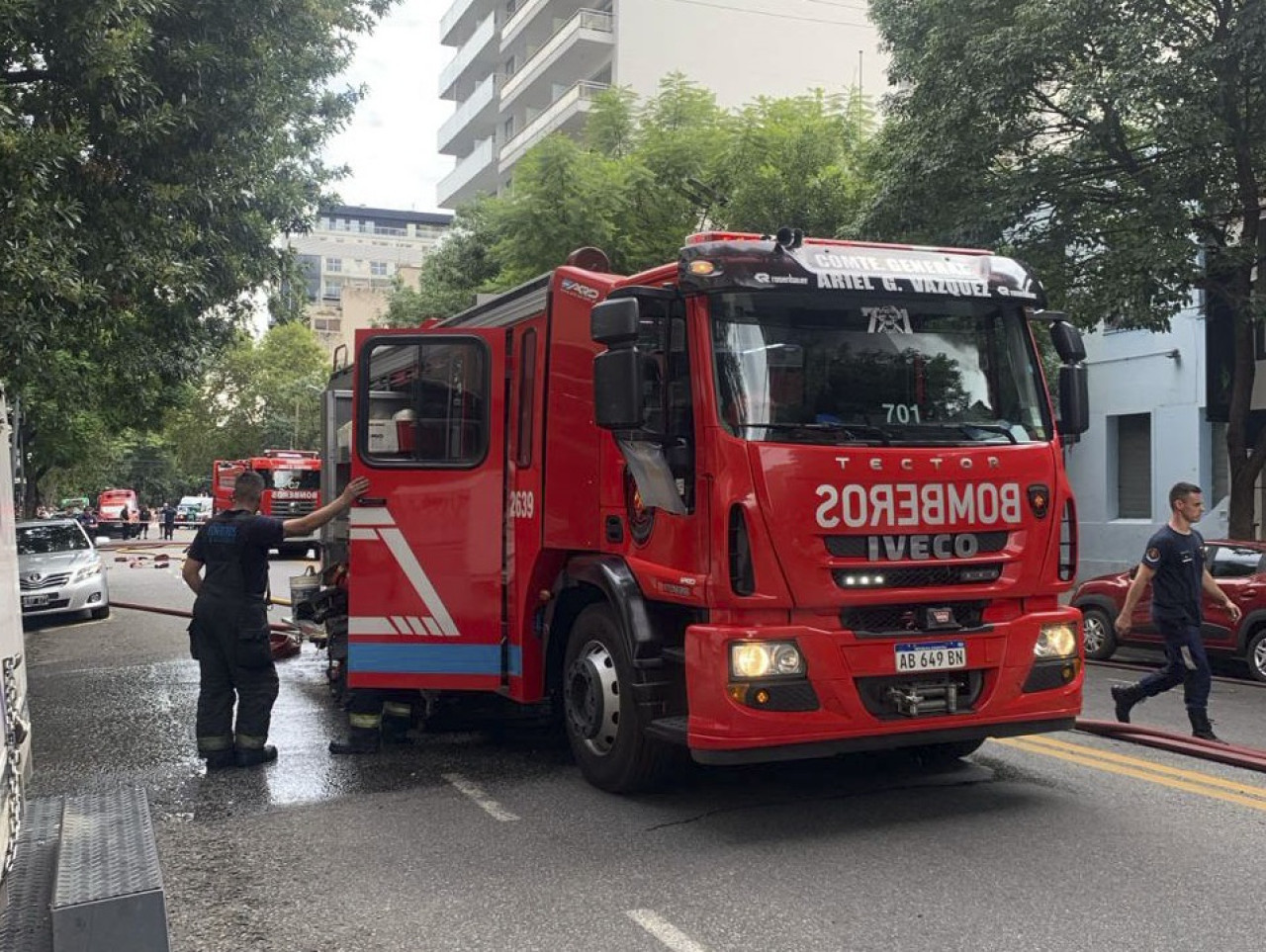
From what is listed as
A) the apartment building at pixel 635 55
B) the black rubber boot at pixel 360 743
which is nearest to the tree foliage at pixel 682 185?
the black rubber boot at pixel 360 743

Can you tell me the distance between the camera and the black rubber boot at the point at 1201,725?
286 inches

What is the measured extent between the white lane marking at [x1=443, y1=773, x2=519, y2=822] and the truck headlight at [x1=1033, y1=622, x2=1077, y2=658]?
2.70 meters

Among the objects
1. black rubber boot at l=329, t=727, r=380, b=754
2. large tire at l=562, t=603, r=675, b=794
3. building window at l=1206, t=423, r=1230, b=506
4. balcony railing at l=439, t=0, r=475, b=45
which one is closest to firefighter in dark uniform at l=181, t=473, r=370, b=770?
black rubber boot at l=329, t=727, r=380, b=754

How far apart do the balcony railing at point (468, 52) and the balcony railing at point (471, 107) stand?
3.39 feet

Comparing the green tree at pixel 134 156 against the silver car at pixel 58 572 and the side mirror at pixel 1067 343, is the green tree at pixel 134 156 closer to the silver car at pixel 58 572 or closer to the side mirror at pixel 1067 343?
the silver car at pixel 58 572

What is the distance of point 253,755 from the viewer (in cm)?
679

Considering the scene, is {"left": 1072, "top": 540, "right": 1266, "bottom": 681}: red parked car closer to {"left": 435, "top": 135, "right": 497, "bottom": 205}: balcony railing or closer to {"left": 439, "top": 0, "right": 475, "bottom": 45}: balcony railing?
{"left": 435, "top": 135, "right": 497, "bottom": 205}: balcony railing

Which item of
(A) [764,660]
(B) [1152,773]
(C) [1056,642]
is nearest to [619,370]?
(A) [764,660]

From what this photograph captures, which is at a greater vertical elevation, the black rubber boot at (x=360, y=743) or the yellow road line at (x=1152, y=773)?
the black rubber boot at (x=360, y=743)

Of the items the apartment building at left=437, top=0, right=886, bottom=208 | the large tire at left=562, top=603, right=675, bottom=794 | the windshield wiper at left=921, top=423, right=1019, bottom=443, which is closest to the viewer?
the windshield wiper at left=921, top=423, right=1019, bottom=443

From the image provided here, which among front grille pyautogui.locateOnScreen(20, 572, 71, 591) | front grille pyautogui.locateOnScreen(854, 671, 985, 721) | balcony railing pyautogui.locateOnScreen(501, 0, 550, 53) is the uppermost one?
balcony railing pyautogui.locateOnScreen(501, 0, 550, 53)

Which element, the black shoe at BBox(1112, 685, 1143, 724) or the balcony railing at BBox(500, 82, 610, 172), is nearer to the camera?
the black shoe at BBox(1112, 685, 1143, 724)

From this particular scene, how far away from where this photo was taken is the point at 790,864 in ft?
15.7

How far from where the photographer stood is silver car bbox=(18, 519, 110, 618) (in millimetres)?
15359
